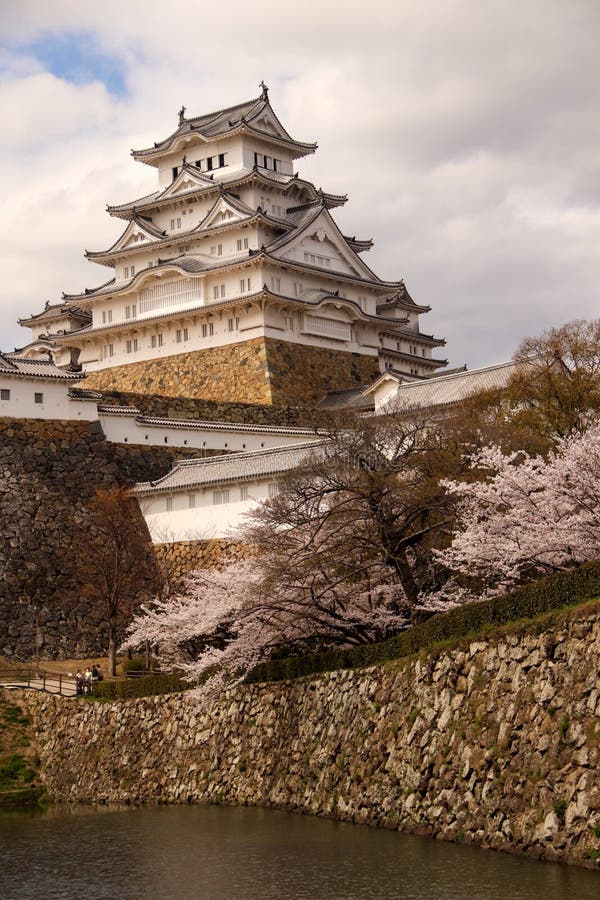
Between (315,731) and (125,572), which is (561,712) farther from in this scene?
(125,572)

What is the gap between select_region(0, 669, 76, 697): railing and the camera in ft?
107

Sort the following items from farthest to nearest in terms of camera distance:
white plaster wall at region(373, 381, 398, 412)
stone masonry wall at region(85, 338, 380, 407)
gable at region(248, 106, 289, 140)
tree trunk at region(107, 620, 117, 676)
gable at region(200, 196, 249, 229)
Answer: gable at region(248, 106, 289, 140) → gable at region(200, 196, 249, 229) → stone masonry wall at region(85, 338, 380, 407) → white plaster wall at region(373, 381, 398, 412) → tree trunk at region(107, 620, 117, 676)

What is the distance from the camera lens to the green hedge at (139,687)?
29.0 meters

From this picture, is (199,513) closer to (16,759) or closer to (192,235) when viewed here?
(16,759)

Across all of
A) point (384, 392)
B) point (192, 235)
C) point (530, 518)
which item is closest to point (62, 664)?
point (384, 392)

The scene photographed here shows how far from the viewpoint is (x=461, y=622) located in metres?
21.4

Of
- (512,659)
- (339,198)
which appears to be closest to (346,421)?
(512,659)

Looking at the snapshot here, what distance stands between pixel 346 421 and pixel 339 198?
30268 mm

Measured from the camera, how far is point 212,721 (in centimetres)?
2739

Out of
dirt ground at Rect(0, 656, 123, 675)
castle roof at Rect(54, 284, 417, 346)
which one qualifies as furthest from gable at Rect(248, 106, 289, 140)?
dirt ground at Rect(0, 656, 123, 675)

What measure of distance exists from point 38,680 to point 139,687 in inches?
179

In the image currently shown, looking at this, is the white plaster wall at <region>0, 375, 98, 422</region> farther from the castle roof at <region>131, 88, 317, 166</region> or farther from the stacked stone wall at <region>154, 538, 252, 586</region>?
the castle roof at <region>131, 88, 317, 166</region>

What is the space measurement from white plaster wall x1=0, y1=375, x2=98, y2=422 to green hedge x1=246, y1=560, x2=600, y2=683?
14755 mm

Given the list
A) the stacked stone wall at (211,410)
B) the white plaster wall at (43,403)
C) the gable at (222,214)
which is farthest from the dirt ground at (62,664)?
the gable at (222,214)
